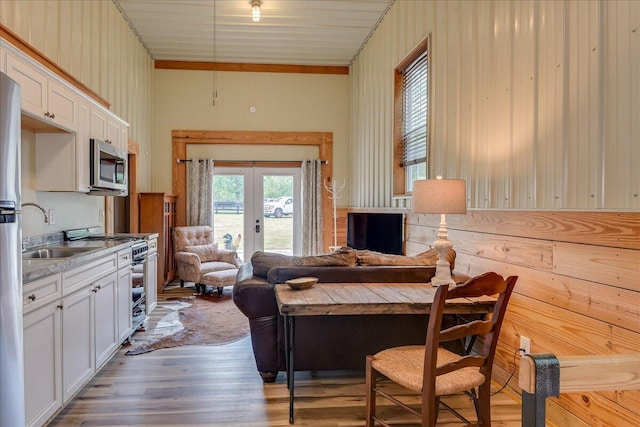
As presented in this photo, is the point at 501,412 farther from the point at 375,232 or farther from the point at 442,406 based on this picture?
the point at 375,232

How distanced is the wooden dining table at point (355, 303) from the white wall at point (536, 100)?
2.48 feet

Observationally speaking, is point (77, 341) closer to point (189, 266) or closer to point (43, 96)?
A: point (43, 96)

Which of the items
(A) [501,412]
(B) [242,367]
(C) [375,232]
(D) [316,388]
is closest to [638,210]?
(A) [501,412]

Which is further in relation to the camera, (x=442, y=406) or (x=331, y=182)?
(x=331, y=182)

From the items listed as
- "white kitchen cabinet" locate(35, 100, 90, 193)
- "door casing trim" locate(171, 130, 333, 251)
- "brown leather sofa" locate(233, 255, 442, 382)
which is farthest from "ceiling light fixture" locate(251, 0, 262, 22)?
"brown leather sofa" locate(233, 255, 442, 382)

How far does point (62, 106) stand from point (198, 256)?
131 inches

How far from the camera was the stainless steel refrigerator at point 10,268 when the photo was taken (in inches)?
65.7

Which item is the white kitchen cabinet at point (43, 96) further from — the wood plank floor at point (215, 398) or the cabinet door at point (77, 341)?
the wood plank floor at point (215, 398)

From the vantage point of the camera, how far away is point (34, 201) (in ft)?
10.5

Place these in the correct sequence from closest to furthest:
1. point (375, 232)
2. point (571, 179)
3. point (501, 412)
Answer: point (571, 179) → point (501, 412) → point (375, 232)

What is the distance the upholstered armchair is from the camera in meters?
5.76

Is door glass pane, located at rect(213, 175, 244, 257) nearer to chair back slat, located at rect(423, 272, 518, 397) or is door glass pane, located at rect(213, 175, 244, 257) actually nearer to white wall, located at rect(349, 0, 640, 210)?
white wall, located at rect(349, 0, 640, 210)

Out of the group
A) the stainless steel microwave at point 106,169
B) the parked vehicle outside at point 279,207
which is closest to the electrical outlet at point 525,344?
the stainless steel microwave at point 106,169

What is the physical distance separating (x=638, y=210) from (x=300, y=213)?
579 centimetres
